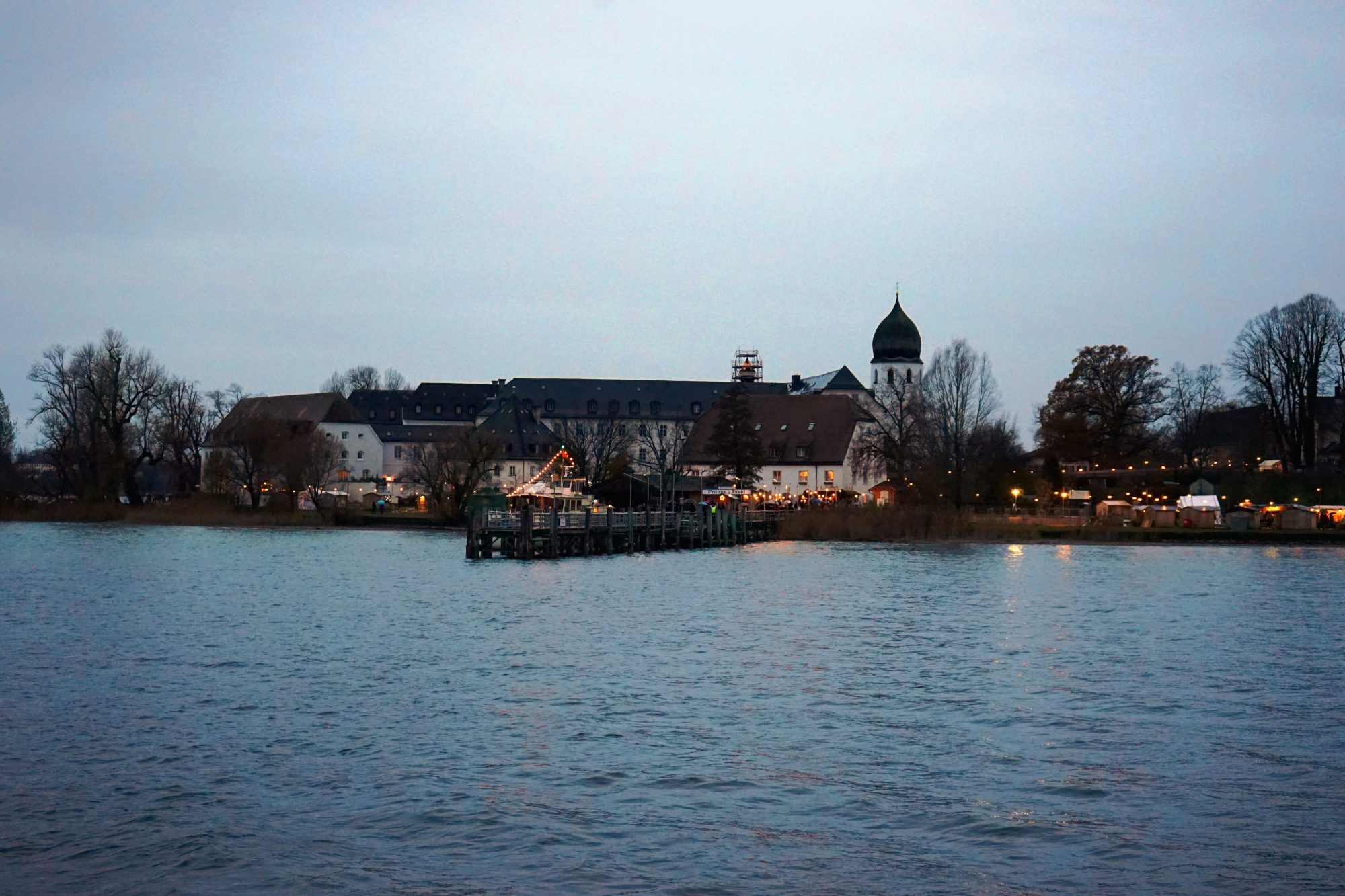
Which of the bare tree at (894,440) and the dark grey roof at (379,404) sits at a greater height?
the dark grey roof at (379,404)

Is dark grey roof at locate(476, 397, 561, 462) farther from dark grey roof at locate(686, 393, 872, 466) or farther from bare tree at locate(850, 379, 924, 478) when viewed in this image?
bare tree at locate(850, 379, 924, 478)

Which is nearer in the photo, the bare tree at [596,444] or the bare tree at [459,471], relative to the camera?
the bare tree at [459,471]

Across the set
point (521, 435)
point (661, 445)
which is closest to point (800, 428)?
point (661, 445)

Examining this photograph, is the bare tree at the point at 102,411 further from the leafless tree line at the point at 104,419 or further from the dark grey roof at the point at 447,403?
the dark grey roof at the point at 447,403

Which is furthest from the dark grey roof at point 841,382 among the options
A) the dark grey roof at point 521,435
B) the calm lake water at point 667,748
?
the calm lake water at point 667,748

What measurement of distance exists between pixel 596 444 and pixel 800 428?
58.5 ft

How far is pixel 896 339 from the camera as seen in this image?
148500mm

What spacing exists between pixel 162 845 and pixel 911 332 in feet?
456

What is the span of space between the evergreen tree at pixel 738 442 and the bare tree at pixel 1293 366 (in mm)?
36278

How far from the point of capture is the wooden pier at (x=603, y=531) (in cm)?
6366

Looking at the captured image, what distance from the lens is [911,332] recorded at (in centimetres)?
14900

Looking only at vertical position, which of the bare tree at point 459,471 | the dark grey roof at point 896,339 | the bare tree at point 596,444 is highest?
the dark grey roof at point 896,339

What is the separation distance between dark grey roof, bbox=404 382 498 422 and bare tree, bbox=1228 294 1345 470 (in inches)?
3365

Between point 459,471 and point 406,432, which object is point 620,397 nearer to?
point 406,432
